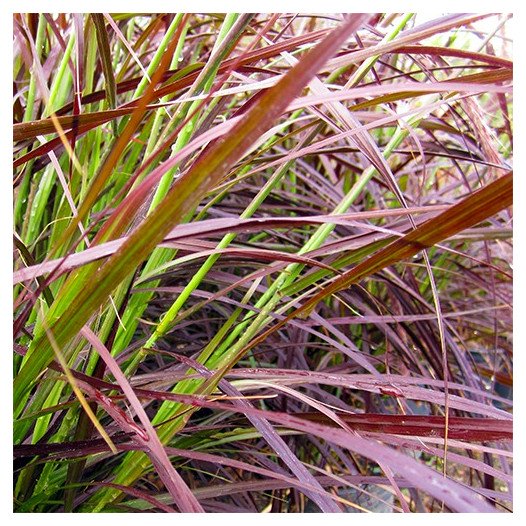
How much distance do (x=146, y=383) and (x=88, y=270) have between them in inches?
6.5

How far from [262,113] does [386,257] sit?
15cm

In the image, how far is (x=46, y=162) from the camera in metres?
0.56

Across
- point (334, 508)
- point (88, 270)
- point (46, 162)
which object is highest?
point (46, 162)

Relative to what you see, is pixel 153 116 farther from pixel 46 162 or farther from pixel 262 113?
pixel 262 113
